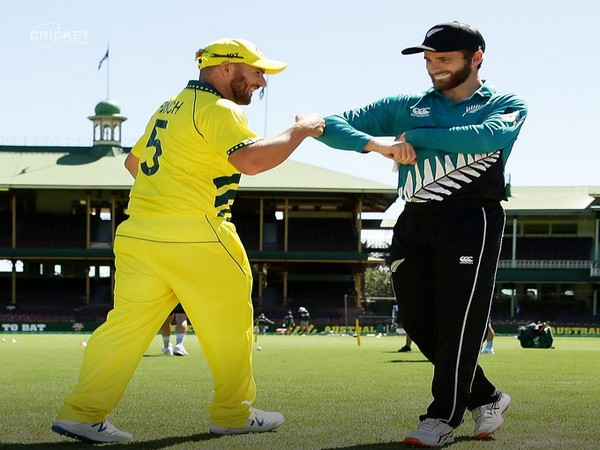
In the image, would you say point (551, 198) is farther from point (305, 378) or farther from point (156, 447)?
point (156, 447)

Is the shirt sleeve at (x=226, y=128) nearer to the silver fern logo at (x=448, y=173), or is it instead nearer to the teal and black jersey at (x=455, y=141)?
the teal and black jersey at (x=455, y=141)

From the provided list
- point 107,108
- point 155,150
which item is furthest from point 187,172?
point 107,108

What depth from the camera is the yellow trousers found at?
19.8ft

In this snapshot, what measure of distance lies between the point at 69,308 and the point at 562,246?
31.2 metres

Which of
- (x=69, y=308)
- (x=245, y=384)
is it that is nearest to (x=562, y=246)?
(x=69, y=308)

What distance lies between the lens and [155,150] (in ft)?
20.4

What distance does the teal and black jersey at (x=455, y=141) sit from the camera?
5805 millimetres

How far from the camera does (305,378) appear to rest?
12141 mm

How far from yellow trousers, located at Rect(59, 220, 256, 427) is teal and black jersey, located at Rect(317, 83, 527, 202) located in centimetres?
96

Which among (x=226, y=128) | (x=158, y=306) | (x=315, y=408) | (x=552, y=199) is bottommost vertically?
(x=315, y=408)

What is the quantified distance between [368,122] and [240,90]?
0.79 m

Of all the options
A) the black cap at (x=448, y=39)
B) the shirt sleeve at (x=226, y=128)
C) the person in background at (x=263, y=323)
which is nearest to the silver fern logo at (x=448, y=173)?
the black cap at (x=448, y=39)

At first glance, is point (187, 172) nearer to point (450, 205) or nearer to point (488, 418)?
point (450, 205)

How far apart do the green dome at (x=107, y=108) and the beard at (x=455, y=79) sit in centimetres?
6517
